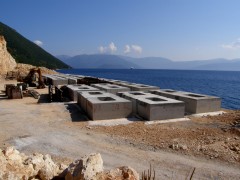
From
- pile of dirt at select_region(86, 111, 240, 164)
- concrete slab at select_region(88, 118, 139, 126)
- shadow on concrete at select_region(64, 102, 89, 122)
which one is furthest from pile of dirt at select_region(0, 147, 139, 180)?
shadow on concrete at select_region(64, 102, 89, 122)

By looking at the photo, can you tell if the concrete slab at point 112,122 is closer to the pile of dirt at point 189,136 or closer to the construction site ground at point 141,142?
the construction site ground at point 141,142

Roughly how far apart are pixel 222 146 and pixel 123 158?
4452 millimetres

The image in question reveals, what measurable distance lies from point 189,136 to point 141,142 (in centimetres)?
267

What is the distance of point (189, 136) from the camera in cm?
1254

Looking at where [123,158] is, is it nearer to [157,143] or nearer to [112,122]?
[157,143]

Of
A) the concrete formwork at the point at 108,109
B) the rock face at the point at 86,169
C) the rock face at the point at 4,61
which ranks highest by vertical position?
the rock face at the point at 4,61

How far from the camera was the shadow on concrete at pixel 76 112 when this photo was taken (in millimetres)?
15963

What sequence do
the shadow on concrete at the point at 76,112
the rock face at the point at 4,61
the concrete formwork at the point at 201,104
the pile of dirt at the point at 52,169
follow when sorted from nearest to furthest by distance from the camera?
1. the pile of dirt at the point at 52,169
2. the shadow on concrete at the point at 76,112
3. the concrete formwork at the point at 201,104
4. the rock face at the point at 4,61

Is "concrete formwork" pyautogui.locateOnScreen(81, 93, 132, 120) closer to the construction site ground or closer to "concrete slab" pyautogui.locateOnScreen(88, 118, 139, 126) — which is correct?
"concrete slab" pyautogui.locateOnScreen(88, 118, 139, 126)

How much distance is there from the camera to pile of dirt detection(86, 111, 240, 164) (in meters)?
10.4

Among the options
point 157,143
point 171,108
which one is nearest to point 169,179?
point 157,143

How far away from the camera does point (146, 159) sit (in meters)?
9.70

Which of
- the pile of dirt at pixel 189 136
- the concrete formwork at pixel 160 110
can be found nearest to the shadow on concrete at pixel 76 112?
the pile of dirt at pixel 189 136

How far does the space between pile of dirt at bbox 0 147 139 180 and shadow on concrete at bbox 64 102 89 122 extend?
333 inches
